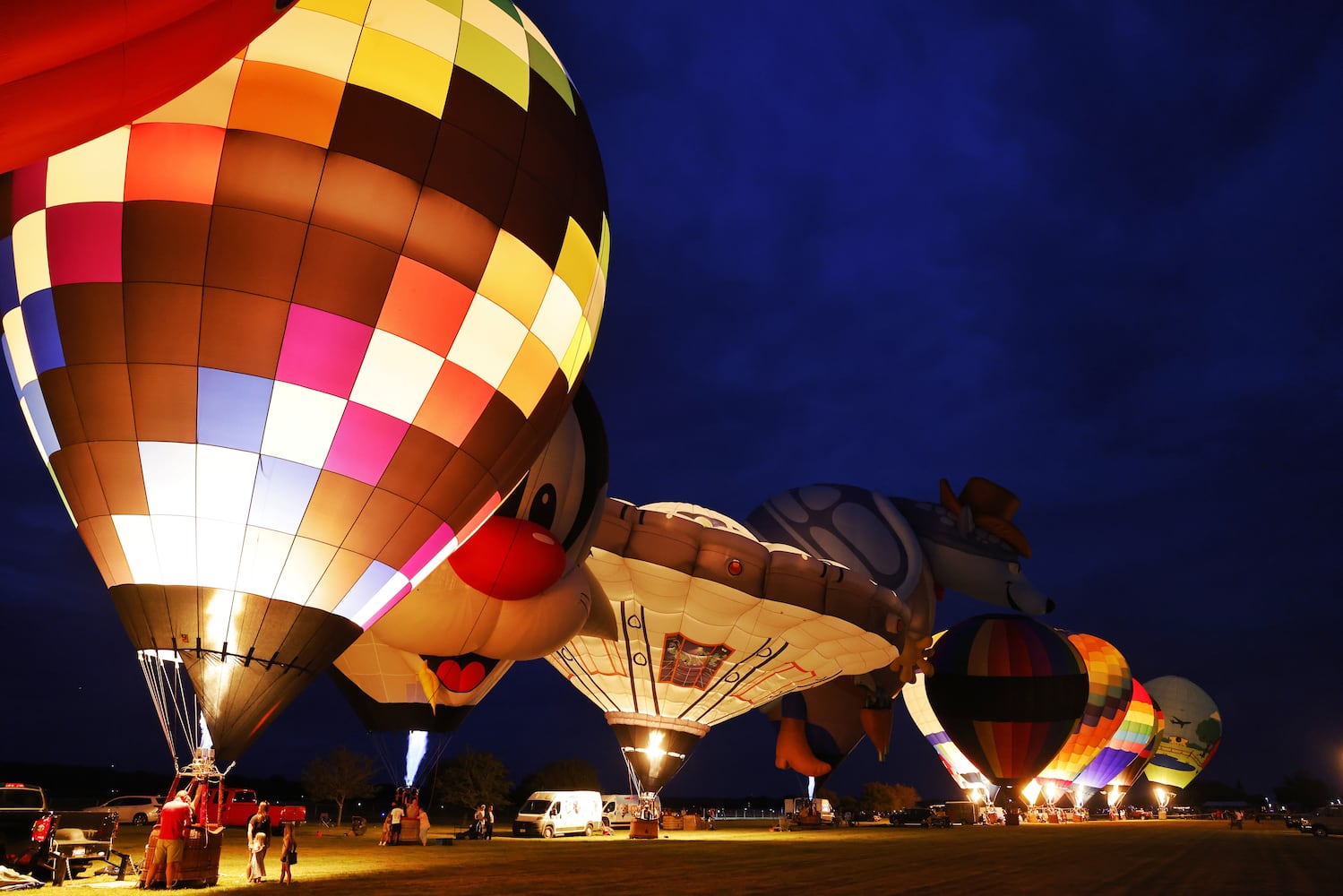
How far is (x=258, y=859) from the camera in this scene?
9172 millimetres

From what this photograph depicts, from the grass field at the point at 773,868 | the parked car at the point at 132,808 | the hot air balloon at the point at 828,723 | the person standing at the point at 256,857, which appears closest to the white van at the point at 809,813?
the hot air balloon at the point at 828,723

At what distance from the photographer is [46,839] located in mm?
9852

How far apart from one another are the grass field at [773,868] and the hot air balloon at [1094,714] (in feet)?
73.2

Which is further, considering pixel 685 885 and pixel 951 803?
pixel 951 803

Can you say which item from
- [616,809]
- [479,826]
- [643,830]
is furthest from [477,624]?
[616,809]

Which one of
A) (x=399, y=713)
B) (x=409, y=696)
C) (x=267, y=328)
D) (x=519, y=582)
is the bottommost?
(x=399, y=713)

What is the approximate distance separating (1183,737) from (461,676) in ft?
188

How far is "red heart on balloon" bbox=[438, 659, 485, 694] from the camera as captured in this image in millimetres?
14016

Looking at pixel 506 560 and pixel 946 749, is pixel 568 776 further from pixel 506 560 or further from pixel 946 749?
pixel 506 560

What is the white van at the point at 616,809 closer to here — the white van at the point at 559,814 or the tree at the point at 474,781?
the white van at the point at 559,814

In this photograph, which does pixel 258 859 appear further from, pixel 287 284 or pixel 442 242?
pixel 442 242

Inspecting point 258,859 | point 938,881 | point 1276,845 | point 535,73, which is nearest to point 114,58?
point 535,73

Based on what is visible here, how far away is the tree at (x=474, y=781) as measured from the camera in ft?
128

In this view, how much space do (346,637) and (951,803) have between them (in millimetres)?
34044
